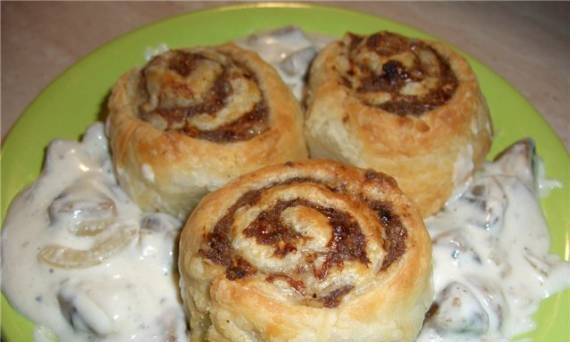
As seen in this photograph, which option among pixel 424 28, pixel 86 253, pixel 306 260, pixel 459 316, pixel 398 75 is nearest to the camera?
pixel 306 260

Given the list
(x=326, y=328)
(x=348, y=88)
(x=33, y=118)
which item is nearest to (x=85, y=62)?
(x=33, y=118)

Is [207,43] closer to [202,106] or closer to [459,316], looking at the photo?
[202,106]

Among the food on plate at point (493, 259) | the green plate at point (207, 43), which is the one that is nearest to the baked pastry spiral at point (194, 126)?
the green plate at point (207, 43)

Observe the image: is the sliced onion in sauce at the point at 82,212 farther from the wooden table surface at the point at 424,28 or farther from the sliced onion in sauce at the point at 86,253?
the wooden table surface at the point at 424,28

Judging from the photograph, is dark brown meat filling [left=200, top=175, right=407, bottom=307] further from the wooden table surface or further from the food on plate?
the wooden table surface

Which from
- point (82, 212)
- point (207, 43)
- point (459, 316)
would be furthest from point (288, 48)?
point (459, 316)

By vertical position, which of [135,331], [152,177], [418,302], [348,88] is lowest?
[135,331]

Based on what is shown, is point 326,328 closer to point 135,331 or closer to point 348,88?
point 135,331
